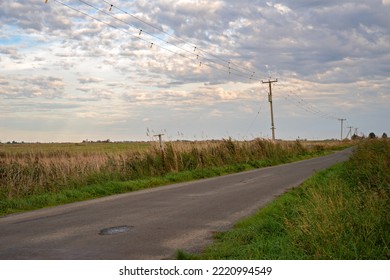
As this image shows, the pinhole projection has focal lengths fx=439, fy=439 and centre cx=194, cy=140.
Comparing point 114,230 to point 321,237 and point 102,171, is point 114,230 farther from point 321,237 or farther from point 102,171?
point 102,171

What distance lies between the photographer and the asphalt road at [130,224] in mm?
7691

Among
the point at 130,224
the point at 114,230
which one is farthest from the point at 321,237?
the point at 130,224

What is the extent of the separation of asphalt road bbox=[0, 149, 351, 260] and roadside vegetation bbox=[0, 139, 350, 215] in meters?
1.43

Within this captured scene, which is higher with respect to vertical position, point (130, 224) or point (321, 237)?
point (321, 237)

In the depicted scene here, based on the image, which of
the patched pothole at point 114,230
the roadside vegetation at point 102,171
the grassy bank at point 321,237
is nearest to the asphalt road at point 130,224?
the patched pothole at point 114,230

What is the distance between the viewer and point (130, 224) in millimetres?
10070

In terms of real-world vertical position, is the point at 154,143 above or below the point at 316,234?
above

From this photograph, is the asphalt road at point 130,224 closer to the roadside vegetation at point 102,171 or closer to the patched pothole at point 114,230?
the patched pothole at point 114,230

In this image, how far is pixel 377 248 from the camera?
638 centimetres

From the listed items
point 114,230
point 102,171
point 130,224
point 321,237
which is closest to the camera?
point 321,237

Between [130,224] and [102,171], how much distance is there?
32.3 ft
